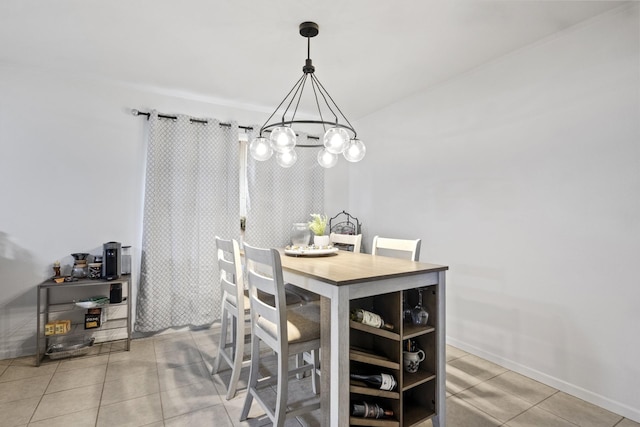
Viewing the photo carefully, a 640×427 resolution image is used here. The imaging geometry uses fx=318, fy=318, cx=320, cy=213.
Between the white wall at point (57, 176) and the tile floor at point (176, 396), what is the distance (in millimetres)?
772

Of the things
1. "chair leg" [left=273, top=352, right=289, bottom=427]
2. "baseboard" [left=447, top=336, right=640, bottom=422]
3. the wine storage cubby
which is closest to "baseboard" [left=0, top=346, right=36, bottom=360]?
"chair leg" [left=273, top=352, right=289, bottom=427]

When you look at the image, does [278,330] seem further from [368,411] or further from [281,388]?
[368,411]

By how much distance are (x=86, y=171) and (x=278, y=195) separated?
1843 mm

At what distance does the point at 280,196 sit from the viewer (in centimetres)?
374

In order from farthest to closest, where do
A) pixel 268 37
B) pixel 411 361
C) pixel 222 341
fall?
pixel 222 341, pixel 268 37, pixel 411 361

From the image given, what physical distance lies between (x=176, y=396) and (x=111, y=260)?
4.43ft

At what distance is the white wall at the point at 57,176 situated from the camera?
263 centimetres

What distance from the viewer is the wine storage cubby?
60.5 inches

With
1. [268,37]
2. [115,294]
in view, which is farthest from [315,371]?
[268,37]

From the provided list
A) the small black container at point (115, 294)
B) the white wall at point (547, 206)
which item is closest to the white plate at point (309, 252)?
the white wall at point (547, 206)

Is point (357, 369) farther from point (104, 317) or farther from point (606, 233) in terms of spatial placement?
point (104, 317)

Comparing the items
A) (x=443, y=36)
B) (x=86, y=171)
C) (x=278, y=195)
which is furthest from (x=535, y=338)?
(x=86, y=171)

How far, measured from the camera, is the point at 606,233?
1.94 metres

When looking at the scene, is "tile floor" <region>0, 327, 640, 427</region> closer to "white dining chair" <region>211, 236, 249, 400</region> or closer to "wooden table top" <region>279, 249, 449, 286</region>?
"white dining chair" <region>211, 236, 249, 400</region>
